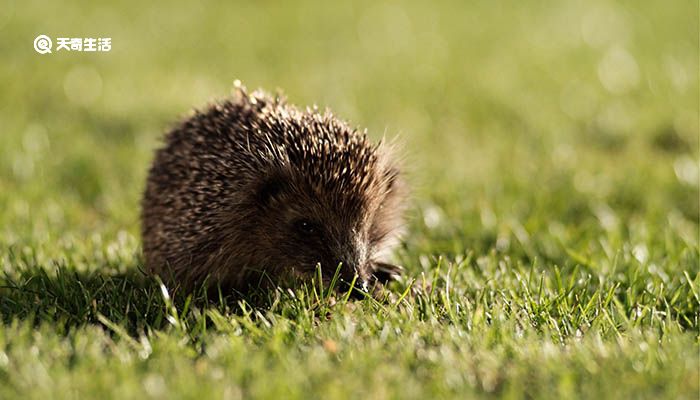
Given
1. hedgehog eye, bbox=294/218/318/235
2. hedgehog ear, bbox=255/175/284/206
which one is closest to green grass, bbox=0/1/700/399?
hedgehog eye, bbox=294/218/318/235

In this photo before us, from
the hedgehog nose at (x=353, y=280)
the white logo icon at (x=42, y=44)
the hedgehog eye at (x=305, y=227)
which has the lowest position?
the hedgehog nose at (x=353, y=280)

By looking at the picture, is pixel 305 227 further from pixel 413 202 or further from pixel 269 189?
pixel 413 202

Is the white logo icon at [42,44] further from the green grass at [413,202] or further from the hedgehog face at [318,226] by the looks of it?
the hedgehog face at [318,226]

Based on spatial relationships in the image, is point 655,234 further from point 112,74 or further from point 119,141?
point 112,74

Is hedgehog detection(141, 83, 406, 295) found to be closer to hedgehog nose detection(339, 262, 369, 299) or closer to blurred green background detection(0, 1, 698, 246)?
hedgehog nose detection(339, 262, 369, 299)

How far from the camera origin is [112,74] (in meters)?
9.91

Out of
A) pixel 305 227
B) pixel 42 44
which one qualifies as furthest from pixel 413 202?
pixel 42 44

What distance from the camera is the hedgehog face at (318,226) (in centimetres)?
457

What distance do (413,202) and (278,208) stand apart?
1845 mm

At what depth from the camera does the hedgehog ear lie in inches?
185

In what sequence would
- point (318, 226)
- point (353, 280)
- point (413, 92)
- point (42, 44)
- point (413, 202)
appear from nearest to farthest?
point (353, 280) → point (318, 226) → point (413, 202) → point (413, 92) → point (42, 44)

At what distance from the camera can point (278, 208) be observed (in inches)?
188

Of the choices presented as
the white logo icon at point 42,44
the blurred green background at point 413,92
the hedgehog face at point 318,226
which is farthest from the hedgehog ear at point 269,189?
the white logo icon at point 42,44

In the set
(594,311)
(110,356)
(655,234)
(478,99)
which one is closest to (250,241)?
(110,356)
